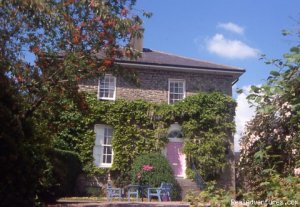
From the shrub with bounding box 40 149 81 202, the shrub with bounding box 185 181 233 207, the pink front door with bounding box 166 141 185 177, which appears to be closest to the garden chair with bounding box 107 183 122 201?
the shrub with bounding box 40 149 81 202

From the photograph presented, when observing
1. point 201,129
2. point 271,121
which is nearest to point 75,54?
point 271,121

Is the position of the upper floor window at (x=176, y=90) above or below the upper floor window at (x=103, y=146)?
above

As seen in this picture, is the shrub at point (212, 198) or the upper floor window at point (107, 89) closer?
the shrub at point (212, 198)

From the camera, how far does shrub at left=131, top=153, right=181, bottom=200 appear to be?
1688cm

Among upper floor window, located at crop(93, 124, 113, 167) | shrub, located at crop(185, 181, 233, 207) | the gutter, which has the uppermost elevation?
the gutter

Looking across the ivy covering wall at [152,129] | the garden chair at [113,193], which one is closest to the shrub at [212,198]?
the garden chair at [113,193]

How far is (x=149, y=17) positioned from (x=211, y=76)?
1137 centimetres

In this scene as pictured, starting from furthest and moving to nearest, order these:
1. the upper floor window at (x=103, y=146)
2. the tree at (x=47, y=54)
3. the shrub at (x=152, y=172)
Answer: the upper floor window at (x=103, y=146), the shrub at (x=152, y=172), the tree at (x=47, y=54)

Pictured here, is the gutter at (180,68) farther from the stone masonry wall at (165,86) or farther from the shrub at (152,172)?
the shrub at (152,172)

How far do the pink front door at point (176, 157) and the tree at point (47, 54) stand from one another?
33.2 feet

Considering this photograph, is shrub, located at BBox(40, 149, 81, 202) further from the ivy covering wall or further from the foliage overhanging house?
the foliage overhanging house

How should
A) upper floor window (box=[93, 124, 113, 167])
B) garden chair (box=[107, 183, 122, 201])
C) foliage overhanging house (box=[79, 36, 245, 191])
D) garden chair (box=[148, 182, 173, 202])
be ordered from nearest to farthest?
garden chair (box=[107, 183, 122, 201]) → garden chair (box=[148, 182, 173, 202]) → upper floor window (box=[93, 124, 113, 167]) → foliage overhanging house (box=[79, 36, 245, 191])

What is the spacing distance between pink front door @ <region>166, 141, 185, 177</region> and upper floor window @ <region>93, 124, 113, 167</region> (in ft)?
9.46

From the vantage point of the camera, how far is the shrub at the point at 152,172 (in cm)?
1688
